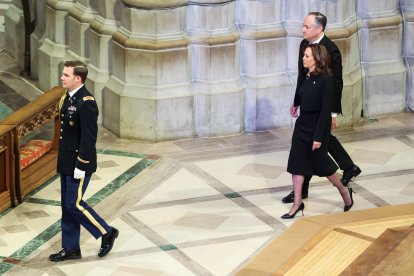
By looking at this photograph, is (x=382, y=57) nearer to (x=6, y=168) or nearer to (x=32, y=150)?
(x=32, y=150)

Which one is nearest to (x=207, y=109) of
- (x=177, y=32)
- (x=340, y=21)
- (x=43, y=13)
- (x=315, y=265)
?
(x=177, y=32)

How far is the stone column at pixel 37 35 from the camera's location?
13914 mm

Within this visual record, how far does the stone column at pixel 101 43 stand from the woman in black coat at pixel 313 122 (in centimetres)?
278

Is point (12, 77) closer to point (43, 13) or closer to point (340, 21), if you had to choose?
point (43, 13)

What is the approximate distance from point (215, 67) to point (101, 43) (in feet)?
3.86

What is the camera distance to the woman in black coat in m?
10.1

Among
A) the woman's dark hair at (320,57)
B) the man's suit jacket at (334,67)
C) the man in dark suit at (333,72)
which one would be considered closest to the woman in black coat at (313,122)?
the woman's dark hair at (320,57)

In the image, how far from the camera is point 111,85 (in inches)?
495

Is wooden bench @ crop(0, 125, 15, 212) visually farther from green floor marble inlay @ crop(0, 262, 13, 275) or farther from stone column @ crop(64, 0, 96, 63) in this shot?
stone column @ crop(64, 0, 96, 63)

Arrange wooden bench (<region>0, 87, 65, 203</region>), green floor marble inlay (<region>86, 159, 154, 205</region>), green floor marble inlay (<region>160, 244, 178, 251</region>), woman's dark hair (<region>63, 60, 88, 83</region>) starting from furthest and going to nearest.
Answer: green floor marble inlay (<region>86, 159, 154, 205</region>), wooden bench (<region>0, 87, 65, 203</region>), green floor marble inlay (<region>160, 244, 178, 251</region>), woman's dark hair (<region>63, 60, 88, 83</region>)

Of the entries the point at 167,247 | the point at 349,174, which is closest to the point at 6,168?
the point at 167,247

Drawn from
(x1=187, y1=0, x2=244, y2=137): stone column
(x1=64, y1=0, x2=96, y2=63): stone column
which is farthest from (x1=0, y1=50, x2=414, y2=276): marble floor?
(x1=64, y1=0, x2=96, y2=63): stone column

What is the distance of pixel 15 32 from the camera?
575 inches

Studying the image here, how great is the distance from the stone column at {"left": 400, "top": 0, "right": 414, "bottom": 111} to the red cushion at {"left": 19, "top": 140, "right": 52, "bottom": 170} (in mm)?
3918
